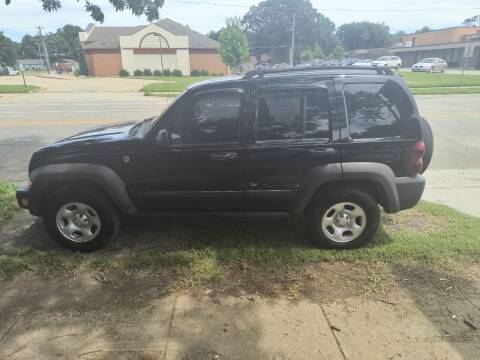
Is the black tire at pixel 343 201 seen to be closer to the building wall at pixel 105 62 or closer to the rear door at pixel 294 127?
the rear door at pixel 294 127

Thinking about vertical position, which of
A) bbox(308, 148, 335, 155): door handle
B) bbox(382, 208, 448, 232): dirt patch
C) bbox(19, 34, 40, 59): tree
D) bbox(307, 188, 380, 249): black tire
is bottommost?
bbox(382, 208, 448, 232): dirt patch

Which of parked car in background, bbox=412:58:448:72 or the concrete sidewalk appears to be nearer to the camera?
the concrete sidewalk

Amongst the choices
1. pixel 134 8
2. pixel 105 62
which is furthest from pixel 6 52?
pixel 134 8

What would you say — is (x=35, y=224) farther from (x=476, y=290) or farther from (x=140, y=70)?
(x=140, y=70)

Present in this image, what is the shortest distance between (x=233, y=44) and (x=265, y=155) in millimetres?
45003

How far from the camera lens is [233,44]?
46.0 metres

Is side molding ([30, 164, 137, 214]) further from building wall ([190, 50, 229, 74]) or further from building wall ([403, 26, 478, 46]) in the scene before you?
building wall ([403, 26, 478, 46])

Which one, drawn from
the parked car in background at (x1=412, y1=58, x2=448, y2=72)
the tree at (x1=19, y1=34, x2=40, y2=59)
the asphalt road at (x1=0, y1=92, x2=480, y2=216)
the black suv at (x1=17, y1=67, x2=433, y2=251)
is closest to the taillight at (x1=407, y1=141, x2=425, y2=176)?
the black suv at (x1=17, y1=67, x2=433, y2=251)

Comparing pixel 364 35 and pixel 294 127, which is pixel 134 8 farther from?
pixel 364 35

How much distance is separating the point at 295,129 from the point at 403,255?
1.63 m

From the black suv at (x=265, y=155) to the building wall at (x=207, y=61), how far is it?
178 ft

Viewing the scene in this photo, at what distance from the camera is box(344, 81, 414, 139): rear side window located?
3771mm

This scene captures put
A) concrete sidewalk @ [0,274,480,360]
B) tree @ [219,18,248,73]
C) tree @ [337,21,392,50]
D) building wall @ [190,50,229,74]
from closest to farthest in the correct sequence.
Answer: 1. concrete sidewalk @ [0,274,480,360]
2. tree @ [219,18,248,73]
3. building wall @ [190,50,229,74]
4. tree @ [337,21,392,50]

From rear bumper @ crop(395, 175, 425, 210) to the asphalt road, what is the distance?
1794mm
